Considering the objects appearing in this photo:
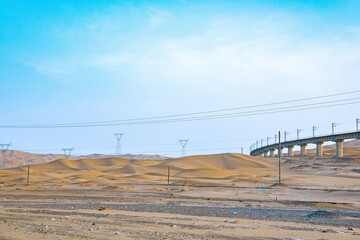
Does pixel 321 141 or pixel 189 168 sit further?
pixel 321 141

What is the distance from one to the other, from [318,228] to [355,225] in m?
2.26

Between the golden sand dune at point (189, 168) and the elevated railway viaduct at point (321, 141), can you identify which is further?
the elevated railway viaduct at point (321, 141)

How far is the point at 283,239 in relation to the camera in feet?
48.2

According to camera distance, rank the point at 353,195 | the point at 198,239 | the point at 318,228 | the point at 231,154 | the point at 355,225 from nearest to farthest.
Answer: the point at 198,239 → the point at 318,228 → the point at 355,225 → the point at 353,195 → the point at 231,154

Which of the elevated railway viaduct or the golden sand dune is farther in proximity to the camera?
the elevated railway viaduct

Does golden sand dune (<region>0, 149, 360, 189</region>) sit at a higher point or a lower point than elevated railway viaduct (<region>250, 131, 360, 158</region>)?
lower

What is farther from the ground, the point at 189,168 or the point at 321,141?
the point at 321,141

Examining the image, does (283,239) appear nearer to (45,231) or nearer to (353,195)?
(45,231)

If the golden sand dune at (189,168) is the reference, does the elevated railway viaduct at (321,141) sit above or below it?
above

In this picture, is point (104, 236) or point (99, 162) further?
point (99, 162)

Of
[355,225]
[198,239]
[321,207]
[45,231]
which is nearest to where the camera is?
[198,239]

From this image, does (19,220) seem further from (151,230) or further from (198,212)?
(198,212)

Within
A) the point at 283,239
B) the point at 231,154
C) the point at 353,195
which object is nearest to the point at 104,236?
the point at 283,239

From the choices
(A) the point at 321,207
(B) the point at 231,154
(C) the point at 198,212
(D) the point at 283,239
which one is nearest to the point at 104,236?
(D) the point at 283,239
